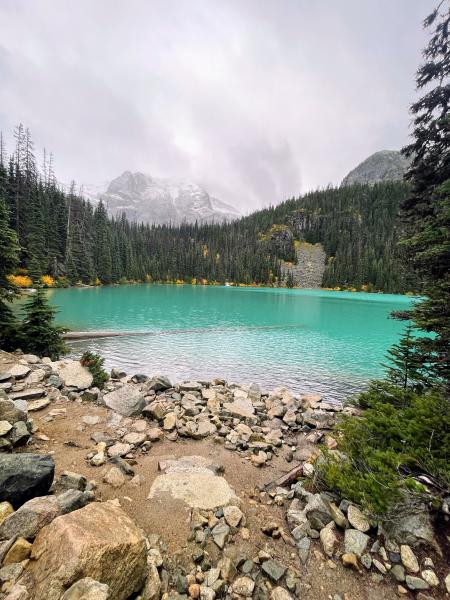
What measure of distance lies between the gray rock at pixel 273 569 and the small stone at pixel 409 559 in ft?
4.95

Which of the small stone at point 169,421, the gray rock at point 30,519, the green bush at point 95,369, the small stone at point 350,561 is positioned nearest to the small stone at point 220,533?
the small stone at point 350,561

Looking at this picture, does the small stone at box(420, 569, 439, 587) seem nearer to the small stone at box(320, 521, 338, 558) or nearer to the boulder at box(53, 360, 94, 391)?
the small stone at box(320, 521, 338, 558)

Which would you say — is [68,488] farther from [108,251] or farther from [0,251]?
[108,251]

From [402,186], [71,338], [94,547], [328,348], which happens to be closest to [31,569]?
[94,547]

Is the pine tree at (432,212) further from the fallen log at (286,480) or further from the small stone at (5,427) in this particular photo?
the small stone at (5,427)

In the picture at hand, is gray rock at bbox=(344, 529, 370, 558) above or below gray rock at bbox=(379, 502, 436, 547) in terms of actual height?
below

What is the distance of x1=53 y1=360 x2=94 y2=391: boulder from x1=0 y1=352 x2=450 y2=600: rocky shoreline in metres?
1.59

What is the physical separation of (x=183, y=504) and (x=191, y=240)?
592 ft

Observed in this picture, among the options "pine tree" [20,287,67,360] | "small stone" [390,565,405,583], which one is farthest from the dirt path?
"pine tree" [20,287,67,360]

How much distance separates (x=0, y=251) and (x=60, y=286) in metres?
61.8

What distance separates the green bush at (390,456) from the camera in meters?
3.97

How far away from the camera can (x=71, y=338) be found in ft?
69.4

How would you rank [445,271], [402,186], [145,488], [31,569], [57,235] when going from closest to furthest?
[31,569]
[145,488]
[445,271]
[57,235]
[402,186]

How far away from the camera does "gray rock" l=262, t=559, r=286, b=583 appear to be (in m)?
3.52
